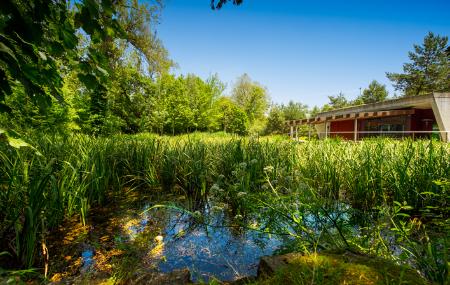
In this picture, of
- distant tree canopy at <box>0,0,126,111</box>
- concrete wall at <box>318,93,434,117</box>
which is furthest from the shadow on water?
concrete wall at <box>318,93,434,117</box>

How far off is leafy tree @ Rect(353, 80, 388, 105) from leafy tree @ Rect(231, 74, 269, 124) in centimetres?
2222

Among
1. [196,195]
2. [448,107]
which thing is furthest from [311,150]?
[448,107]

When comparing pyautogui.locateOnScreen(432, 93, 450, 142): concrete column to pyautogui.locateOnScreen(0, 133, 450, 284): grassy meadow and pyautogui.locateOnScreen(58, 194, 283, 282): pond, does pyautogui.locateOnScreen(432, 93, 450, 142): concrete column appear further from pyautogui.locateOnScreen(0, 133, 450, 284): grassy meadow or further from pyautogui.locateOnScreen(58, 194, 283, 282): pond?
pyautogui.locateOnScreen(58, 194, 283, 282): pond

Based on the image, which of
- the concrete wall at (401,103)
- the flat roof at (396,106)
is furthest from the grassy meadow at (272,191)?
the concrete wall at (401,103)

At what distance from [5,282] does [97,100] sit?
17735 mm

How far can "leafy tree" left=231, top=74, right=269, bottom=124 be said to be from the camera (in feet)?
133

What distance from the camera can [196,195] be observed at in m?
3.86

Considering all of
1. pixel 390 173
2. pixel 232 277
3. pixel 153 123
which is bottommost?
pixel 232 277

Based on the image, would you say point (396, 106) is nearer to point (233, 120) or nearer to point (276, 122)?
point (233, 120)

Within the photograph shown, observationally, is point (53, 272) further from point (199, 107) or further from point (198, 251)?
point (199, 107)

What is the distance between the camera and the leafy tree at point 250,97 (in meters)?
40.6

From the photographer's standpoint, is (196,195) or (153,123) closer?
(196,195)

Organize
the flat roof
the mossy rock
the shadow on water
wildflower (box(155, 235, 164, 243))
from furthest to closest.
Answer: the flat roof < wildflower (box(155, 235, 164, 243)) < the shadow on water < the mossy rock

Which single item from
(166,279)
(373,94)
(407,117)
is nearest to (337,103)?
(373,94)
